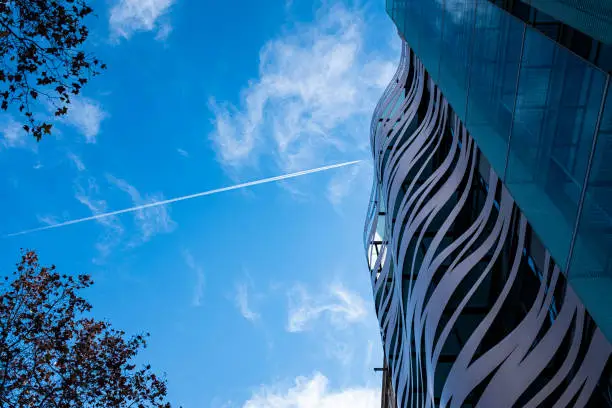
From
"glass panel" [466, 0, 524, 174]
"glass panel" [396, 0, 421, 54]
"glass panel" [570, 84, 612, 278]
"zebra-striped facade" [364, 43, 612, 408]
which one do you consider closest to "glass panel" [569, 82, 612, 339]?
"glass panel" [570, 84, 612, 278]

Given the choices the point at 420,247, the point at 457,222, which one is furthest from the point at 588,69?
the point at 420,247

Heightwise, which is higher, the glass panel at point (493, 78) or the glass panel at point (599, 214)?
the glass panel at point (493, 78)

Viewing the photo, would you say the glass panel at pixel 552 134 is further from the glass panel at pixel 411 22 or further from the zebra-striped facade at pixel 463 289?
the glass panel at pixel 411 22

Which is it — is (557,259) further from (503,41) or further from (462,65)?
(462,65)

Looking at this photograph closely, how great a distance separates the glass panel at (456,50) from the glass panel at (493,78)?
563mm

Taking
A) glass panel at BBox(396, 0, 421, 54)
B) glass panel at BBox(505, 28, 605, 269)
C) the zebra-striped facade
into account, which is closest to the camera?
glass panel at BBox(505, 28, 605, 269)

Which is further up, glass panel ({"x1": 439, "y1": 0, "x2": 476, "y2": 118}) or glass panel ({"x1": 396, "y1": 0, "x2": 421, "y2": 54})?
glass panel ({"x1": 396, "y1": 0, "x2": 421, "y2": 54})

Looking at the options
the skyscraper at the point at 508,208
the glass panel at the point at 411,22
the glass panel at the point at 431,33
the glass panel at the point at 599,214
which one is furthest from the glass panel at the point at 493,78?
the glass panel at the point at 411,22

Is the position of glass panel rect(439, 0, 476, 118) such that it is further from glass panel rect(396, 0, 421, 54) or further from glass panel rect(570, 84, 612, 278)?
glass panel rect(570, 84, 612, 278)

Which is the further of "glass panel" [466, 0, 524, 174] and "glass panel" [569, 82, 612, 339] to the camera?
"glass panel" [466, 0, 524, 174]

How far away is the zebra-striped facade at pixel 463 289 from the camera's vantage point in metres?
9.50

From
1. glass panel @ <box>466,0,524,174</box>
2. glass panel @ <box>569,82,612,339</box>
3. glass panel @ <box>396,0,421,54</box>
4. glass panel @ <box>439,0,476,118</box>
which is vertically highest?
glass panel @ <box>396,0,421,54</box>

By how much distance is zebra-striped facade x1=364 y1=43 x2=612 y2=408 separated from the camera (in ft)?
31.2

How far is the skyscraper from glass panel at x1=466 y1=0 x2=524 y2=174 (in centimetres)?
5
